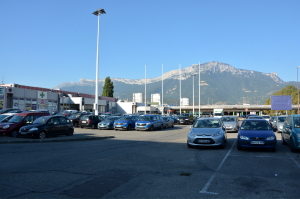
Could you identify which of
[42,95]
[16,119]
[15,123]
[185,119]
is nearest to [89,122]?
[16,119]

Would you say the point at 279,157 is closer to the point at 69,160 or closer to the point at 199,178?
the point at 199,178

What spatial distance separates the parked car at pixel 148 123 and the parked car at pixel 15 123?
407 inches

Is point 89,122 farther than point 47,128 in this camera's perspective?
Yes

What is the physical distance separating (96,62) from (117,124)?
13.3 m

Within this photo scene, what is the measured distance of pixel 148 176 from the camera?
739cm

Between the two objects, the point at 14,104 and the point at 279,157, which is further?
the point at 14,104

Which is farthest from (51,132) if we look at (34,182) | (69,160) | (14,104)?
(14,104)

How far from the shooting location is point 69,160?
9703 millimetres

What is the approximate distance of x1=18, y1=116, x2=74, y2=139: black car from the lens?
16.6m

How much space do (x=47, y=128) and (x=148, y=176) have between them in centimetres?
1189

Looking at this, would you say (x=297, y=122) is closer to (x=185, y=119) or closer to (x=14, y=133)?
(x=14, y=133)

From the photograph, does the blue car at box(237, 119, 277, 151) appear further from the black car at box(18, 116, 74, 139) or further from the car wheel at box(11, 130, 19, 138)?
the car wheel at box(11, 130, 19, 138)

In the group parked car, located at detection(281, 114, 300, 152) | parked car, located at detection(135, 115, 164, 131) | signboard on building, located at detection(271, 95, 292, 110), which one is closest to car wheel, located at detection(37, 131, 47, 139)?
parked car, located at detection(135, 115, 164, 131)

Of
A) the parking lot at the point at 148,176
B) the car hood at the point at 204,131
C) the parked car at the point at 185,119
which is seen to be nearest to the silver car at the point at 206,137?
the car hood at the point at 204,131
